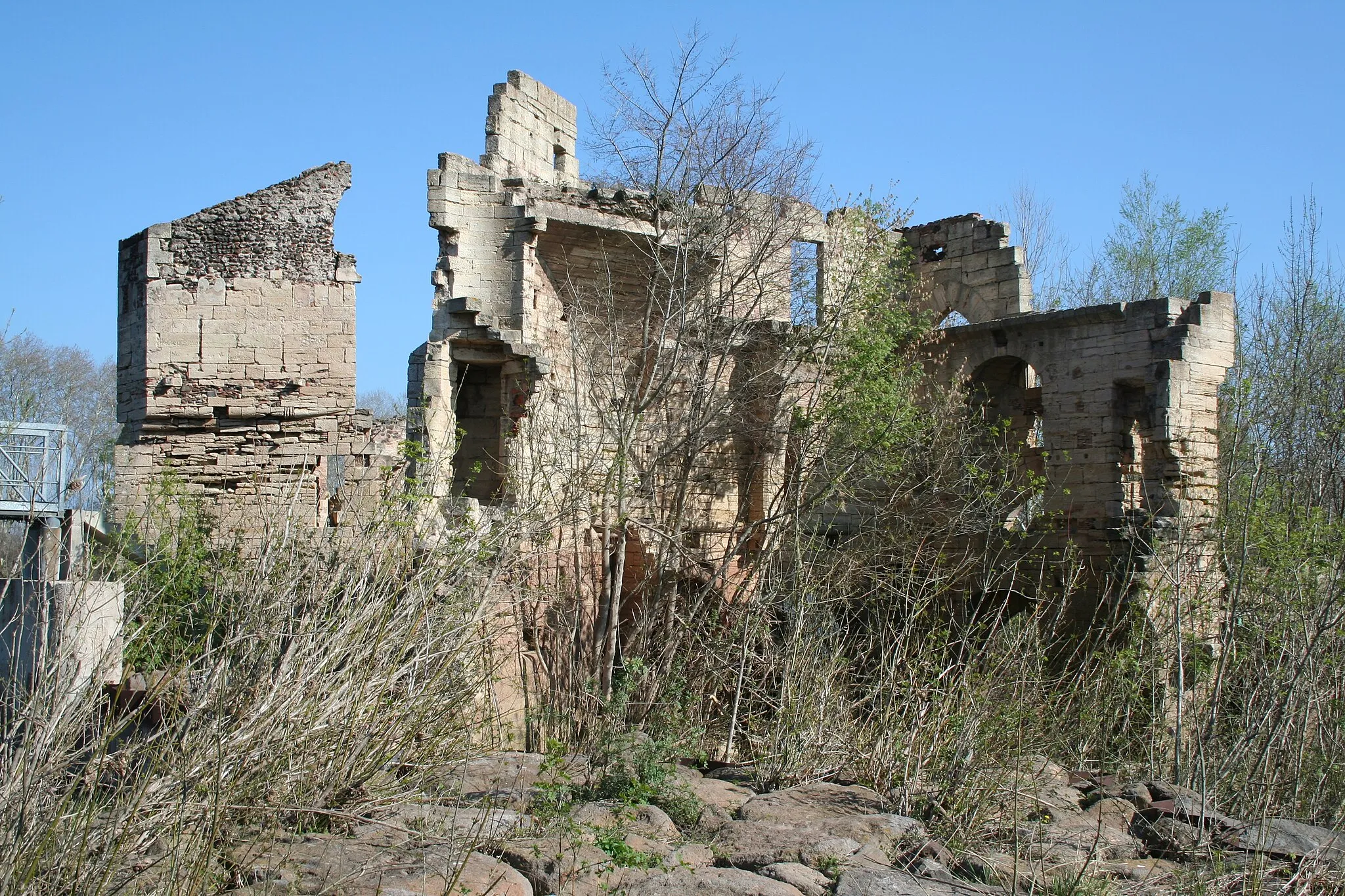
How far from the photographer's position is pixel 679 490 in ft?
38.0

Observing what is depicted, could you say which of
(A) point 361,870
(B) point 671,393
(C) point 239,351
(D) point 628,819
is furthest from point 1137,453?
(A) point 361,870

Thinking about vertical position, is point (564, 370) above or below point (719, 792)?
above

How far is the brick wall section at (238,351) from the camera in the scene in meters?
10.7

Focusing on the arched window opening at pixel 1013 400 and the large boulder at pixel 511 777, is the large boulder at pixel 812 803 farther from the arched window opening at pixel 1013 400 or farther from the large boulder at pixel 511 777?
the arched window opening at pixel 1013 400

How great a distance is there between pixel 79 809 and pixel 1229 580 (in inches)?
Result: 275

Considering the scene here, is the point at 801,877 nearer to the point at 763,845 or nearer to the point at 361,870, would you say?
the point at 763,845

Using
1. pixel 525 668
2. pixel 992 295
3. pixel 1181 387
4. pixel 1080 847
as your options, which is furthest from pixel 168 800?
pixel 992 295

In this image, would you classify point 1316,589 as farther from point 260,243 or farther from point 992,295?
point 260,243

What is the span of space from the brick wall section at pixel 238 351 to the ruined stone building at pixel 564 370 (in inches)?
0.8

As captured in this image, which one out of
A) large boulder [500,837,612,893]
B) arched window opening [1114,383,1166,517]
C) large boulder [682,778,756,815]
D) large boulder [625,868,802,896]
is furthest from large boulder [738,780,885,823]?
arched window opening [1114,383,1166,517]

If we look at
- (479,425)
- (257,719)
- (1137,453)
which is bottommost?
(257,719)

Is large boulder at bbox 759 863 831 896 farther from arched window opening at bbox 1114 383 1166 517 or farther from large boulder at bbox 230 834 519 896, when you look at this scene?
arched window opening at bbox 1114 383 1166 517

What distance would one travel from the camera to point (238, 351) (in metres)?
10.8

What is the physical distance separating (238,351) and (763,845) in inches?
284
